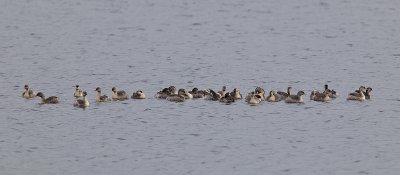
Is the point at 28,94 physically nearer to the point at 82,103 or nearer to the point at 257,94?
the point at 82,103

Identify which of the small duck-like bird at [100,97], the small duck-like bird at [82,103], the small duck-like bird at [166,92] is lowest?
the small duck-like bird at [82,103]

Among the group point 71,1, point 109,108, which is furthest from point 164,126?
point 71,1

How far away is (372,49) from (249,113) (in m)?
12.8

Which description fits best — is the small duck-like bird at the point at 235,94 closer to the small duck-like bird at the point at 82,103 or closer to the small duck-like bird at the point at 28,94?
the small duck-like bird at the point at 82,103

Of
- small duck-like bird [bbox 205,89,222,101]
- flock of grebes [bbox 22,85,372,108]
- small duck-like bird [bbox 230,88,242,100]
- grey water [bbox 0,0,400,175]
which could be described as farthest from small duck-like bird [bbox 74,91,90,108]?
small duck-like bird [bbox 230,88,242,100]

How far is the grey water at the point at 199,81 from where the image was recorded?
28.9 meters

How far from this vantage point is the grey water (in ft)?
94.7

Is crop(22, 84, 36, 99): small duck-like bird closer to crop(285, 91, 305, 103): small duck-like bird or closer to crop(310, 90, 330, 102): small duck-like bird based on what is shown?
crop(285, 91, 305, 103): small duck-like bird

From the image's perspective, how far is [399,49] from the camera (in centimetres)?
4559

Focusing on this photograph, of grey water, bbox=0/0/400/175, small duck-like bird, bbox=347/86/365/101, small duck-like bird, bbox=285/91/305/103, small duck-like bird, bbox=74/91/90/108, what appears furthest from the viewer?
small duck-like bird, bbox=347/86/365/101

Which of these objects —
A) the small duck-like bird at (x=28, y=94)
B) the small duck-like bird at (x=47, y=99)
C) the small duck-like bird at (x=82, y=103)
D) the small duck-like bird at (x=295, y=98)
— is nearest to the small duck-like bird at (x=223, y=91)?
the small duck-like bird at (x=295, y=98)

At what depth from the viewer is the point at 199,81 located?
129 feet

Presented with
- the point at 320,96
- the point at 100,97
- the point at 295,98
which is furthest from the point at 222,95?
the point at 100,97

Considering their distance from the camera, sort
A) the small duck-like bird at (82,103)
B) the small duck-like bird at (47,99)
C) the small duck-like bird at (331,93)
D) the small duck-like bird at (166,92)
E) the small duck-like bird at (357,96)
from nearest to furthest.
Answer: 1. the small duck-like bird at (82,103)
2. the small duck-like bird at (47,99)
3. the small duck-like bird at (357,96)
4. the small duck-like bird at (166,92)
5. the small duck-like bird at (331,93)
